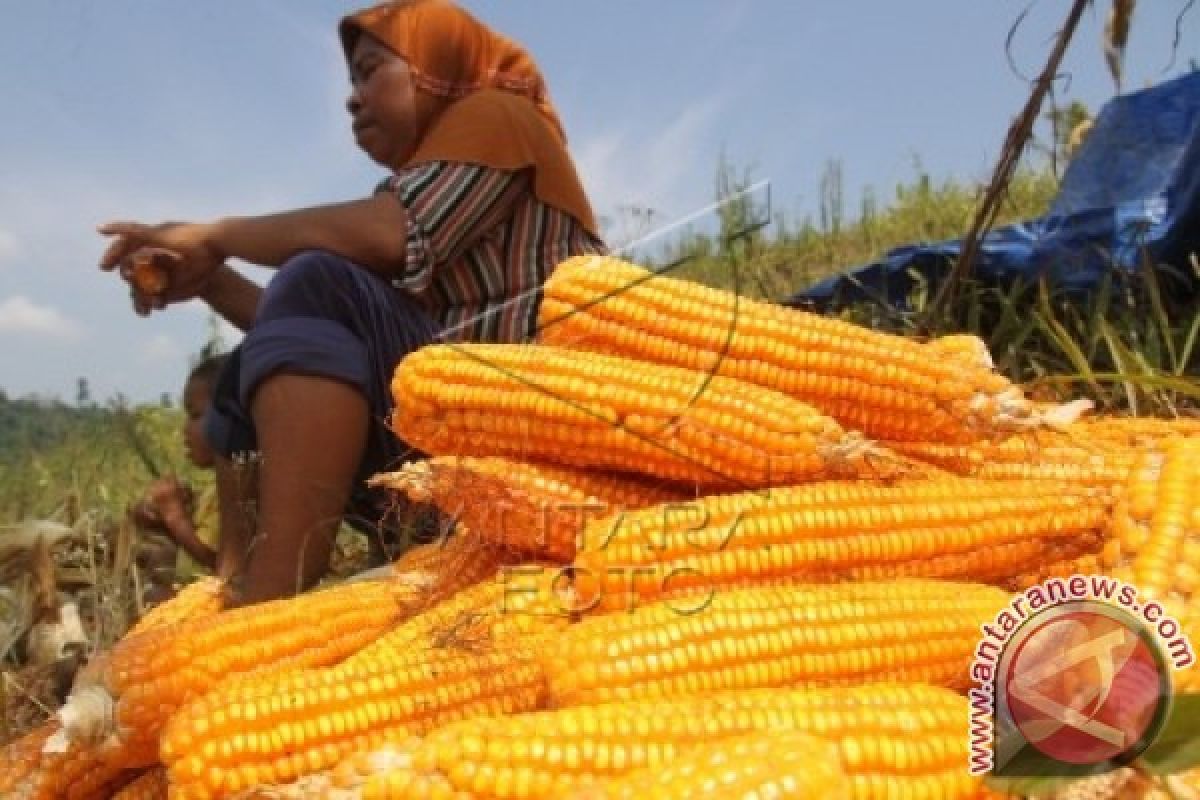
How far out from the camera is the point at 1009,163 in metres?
3.05

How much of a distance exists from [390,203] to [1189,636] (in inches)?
97.0

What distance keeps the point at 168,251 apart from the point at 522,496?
1.95 meters

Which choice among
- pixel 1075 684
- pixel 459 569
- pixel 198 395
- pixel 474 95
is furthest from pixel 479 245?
pixel 1075 684

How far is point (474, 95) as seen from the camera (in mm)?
3662

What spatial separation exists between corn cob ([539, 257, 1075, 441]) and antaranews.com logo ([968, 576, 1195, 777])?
412 millimetres

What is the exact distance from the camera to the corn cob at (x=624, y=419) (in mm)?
1868

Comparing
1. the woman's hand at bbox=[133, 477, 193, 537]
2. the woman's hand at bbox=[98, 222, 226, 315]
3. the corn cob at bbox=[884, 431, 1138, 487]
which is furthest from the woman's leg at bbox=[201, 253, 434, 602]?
the corn cob at bbox=[884, 431, 1138, 487]

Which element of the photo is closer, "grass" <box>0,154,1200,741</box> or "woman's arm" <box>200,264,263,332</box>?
"grass" <box>0,154,1200,741</box>

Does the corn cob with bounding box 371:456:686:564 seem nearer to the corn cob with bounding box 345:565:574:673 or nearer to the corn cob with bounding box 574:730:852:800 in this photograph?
the corn cob with bounding box 345:565:574:673

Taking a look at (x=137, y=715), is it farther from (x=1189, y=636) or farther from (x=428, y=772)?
(x=1189, y=636)

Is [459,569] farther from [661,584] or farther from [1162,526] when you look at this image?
[1162,526]

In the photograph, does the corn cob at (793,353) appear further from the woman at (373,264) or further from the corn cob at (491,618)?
the woman at (373,264)

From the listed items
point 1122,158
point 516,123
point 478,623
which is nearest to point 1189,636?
point 478,623

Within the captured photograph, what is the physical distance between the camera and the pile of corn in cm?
141
